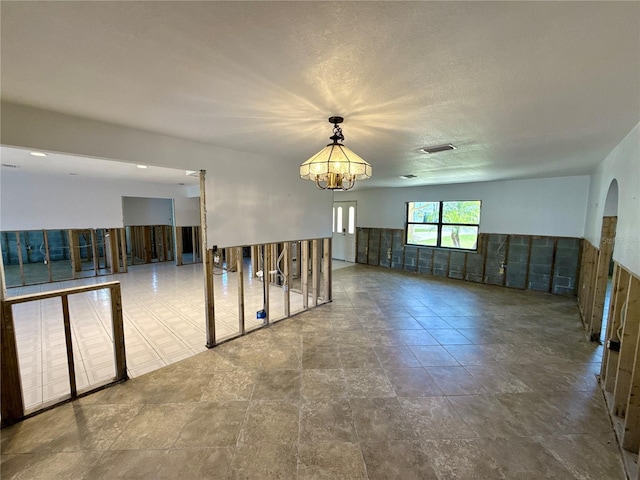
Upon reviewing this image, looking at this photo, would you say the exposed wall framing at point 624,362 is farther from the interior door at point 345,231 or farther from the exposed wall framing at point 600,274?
the interior door at point 345,231

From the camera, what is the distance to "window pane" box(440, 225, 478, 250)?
6.82 m

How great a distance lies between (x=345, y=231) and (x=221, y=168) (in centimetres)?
649

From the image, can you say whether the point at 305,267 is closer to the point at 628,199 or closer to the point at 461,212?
the point at 628,199

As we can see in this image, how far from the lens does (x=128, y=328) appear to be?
151 inches

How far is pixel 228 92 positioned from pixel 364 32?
1.01 meters

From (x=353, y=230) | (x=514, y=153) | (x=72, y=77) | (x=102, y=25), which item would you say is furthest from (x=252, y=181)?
(x=353, y=230)

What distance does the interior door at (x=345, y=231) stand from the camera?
9.16 m

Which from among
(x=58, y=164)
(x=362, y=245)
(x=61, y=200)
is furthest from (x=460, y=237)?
(x=61, y=200)

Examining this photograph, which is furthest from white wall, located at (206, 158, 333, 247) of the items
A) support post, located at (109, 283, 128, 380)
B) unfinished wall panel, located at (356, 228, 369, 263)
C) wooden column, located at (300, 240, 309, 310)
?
unfinished wall panel, located at (356, 228, 369, 263)

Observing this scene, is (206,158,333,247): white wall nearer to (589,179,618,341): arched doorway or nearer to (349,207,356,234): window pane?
(589,179,618,341): arched doorway

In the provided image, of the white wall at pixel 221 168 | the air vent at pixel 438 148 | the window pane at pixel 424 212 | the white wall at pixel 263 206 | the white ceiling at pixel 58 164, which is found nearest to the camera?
the white wall at pixel 221 168

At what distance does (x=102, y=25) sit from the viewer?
3.73 ft

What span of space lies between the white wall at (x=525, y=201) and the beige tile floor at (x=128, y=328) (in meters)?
4.88

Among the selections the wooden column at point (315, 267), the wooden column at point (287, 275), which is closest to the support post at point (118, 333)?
the wooden column at point (287, 275)
